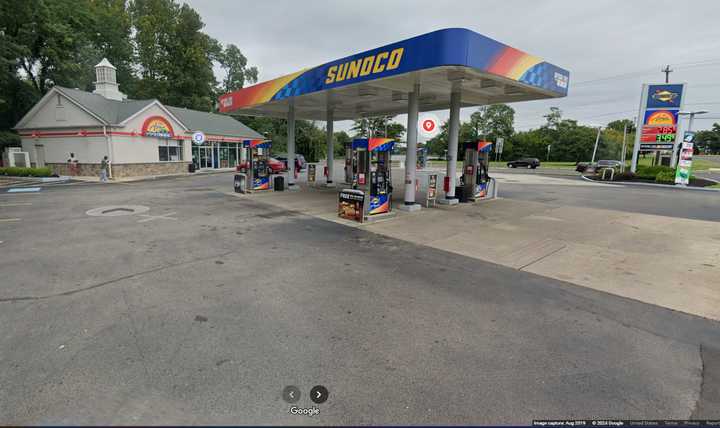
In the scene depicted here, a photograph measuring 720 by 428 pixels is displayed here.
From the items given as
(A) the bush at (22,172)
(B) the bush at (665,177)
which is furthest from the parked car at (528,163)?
(A) the bush at (22,172)

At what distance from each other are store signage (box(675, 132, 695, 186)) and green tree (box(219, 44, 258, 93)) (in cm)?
6022

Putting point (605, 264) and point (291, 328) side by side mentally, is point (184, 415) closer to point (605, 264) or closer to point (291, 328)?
point (291, 328)

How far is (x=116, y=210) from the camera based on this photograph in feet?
39.1

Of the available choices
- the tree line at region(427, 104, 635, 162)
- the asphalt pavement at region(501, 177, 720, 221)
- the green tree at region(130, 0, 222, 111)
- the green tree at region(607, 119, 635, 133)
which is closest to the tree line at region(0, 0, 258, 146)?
the green tree at region(130, 0, 222, 111)

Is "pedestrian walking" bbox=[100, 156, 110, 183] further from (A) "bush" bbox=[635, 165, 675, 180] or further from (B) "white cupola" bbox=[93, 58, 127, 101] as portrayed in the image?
(A) "bush" bbox=[635, 165, 675, 180]

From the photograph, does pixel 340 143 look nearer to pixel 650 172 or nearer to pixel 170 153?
pixel 170 153

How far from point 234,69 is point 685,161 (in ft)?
206

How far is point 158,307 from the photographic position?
4691 mm

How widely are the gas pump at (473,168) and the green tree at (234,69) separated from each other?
186 feet

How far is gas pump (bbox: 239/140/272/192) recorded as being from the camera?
17094mm

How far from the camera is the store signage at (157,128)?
25.3 meters

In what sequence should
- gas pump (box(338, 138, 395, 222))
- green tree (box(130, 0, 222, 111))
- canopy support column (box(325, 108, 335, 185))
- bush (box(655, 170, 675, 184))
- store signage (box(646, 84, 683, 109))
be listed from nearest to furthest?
1. gas pump (box(338, 138, 395, 222))
2. canopy support column (box(325, 108, 335, 185))
3. bush (box(655, 170, 675, 184))
4. store signage (box(646, 84, 683, 109))
5. green tree (box(130, 0, 222, 111))

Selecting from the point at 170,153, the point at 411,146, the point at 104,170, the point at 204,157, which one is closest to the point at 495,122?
the point at 204,157

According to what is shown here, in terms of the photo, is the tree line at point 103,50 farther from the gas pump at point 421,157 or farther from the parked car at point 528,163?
the parked car at point 528,163
